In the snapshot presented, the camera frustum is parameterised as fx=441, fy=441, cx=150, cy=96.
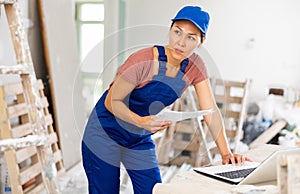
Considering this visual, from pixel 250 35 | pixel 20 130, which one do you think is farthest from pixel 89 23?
pixel 250 35

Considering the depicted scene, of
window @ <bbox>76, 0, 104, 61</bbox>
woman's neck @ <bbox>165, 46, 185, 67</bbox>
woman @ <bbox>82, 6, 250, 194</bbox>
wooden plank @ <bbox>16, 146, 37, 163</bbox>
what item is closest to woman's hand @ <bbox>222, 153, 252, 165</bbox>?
woman @ <bbox>82, 6, 250, 194</bbox>

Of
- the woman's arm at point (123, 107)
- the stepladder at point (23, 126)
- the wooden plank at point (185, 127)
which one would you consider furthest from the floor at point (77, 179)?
the woman's arm at point (123, 107)

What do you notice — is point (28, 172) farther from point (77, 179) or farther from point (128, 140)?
point (128, 140)

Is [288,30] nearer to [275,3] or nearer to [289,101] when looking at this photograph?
[275,3]

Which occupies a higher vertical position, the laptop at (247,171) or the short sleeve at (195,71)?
the short sleeve at (195,71)

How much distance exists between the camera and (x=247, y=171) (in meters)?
1.32

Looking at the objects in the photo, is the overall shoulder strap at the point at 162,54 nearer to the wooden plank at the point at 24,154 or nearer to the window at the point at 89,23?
the window at the point at 89,23

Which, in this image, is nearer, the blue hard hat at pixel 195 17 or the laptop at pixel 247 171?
the laptop at pixel 247 171

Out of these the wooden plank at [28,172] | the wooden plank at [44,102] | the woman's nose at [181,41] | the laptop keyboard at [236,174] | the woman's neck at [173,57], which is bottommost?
the wooden plank at [28,172]

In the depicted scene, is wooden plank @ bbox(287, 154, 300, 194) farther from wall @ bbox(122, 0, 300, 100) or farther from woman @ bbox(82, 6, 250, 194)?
wall @ bbox(122, 0, 300, 100)

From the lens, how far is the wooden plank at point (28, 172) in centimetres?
245

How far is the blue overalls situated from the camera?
156 cm

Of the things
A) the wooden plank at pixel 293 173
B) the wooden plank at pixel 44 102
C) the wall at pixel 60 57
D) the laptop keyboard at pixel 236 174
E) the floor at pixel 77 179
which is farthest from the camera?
the wall at pixel 60 57

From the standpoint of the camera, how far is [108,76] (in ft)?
5.63
